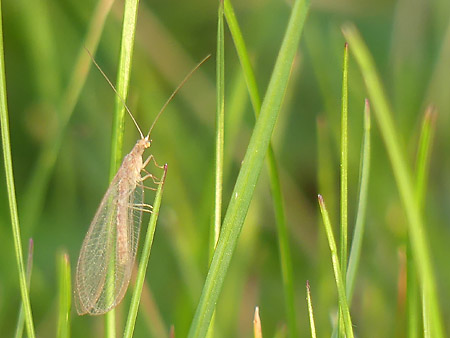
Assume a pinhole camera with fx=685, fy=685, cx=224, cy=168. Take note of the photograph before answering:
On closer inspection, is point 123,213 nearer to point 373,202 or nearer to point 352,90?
point 373,202

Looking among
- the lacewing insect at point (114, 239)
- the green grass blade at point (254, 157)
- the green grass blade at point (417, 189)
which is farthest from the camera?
the lacewing insect at point (114, 239)

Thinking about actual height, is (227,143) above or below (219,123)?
above

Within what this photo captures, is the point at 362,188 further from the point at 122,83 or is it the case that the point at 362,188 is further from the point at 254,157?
the point at 122,83

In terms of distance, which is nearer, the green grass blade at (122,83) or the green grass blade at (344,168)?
the green grass blade at (344,168)

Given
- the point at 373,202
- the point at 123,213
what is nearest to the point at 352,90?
the point at 373,202

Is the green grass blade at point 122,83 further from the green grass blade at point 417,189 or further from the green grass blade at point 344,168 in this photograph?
the green grass blade at point 417,189

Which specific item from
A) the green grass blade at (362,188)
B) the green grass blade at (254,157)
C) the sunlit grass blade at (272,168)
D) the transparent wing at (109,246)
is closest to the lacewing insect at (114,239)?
the transparent wing at (109,246)

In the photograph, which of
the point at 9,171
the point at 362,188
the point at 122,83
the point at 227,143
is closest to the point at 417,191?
the point at 362,188
